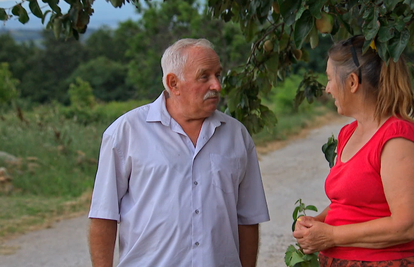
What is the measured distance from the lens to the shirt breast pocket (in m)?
2.47

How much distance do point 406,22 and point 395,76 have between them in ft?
0.89

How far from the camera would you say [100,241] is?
2.48m

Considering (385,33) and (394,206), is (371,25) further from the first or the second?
(394,206)

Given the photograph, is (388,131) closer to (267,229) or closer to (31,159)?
(267,229)

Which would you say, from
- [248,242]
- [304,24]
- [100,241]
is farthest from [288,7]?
[100,241]

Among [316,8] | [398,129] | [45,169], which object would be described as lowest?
[398,129]

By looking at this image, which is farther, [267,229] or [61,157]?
[61,157]

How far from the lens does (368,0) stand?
8.42 ft

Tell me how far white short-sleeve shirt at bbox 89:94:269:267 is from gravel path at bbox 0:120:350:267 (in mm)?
3445

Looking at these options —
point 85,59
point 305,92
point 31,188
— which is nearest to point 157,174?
point 305,92

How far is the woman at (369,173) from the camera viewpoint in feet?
6.33

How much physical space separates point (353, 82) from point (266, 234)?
4819 mm

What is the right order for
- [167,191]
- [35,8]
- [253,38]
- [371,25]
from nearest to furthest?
[371,25], [167,191], [35,8], [253,38]

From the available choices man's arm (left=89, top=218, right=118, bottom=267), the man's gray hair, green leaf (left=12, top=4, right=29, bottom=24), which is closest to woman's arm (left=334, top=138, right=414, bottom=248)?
the man's gray hair
